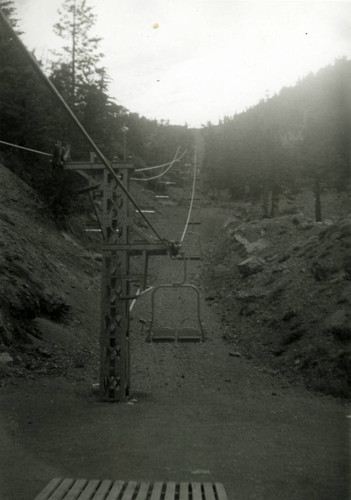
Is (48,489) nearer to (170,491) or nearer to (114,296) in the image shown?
(170,491)

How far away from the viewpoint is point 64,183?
83.0ft

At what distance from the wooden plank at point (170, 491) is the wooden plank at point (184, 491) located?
0.31ft

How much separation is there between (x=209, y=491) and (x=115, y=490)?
3.82 ft

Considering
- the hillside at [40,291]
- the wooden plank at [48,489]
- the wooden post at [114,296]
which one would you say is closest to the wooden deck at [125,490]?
the wooden plank at [48,489]

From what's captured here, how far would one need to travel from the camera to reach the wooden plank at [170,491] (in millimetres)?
5795

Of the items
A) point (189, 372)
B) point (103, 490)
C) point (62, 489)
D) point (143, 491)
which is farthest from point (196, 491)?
point (189, 372)

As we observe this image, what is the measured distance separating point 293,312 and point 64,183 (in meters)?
13.9

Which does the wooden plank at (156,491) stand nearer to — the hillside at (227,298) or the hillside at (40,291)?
the hillside at (40,291)

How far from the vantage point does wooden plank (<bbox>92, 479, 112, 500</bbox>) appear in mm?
5746

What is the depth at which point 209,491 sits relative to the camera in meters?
6.03

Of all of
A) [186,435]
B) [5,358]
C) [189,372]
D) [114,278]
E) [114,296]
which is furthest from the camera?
[189,372]

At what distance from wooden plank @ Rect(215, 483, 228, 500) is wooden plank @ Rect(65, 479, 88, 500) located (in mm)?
1686

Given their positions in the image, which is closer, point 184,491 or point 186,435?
point 184,491

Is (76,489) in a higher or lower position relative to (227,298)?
higher
